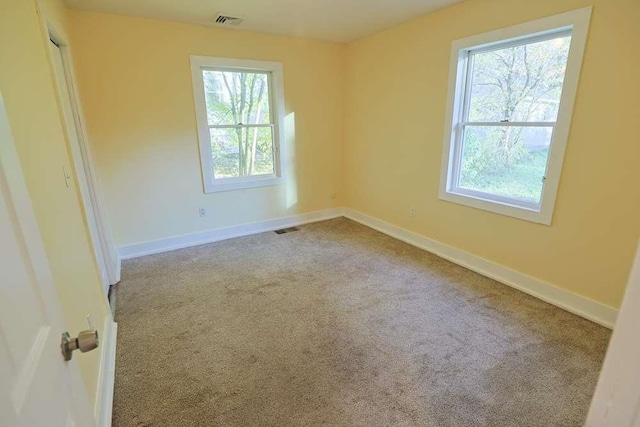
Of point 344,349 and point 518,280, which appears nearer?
point 344,349

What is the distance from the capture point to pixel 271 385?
176cm

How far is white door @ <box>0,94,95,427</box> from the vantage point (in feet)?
1.61

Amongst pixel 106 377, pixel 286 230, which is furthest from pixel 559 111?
pixel 106 377

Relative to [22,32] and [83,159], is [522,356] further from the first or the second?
[83,159]

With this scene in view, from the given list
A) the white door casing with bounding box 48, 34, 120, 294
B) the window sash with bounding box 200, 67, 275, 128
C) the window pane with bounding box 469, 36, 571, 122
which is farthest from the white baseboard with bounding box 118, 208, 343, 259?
the window pane with bounding box 469, 36, 571, 122

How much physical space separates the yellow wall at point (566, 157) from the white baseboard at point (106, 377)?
3.04 m

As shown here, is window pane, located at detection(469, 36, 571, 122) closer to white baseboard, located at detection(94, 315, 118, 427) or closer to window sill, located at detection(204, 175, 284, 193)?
window sill, located at detection(204, 175, 284, 193)

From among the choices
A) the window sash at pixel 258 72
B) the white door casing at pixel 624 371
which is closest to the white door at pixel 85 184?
the window sash at pixel 258 72

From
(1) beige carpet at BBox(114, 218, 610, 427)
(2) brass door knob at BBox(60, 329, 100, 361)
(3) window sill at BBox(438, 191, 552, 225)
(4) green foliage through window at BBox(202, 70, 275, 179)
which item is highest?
(4) green foliage through window at BBox(202, 70, 275, 179)

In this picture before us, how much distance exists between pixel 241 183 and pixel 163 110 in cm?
116

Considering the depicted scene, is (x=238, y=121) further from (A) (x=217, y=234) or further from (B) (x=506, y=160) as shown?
(B) (x=506, y=160)

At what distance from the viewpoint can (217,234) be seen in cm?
396

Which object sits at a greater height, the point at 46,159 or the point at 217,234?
the point at 46,159

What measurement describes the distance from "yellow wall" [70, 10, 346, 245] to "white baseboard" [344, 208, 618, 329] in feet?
5.84
